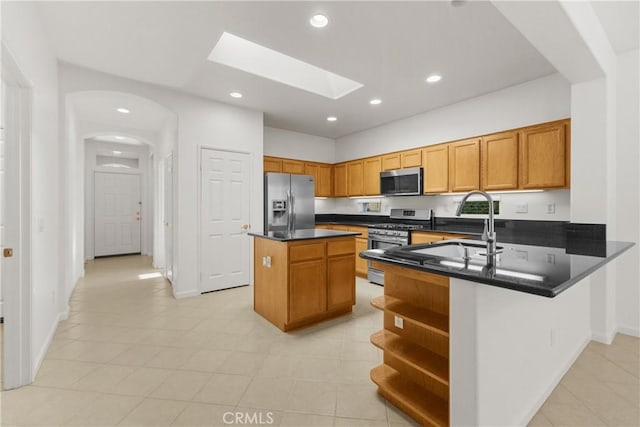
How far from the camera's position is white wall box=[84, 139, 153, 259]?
6.53 m

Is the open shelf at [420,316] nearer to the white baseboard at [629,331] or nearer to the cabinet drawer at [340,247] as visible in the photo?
the cabinet drawer at [340,247]

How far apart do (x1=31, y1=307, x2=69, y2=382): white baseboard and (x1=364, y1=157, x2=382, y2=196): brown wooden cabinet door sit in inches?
178

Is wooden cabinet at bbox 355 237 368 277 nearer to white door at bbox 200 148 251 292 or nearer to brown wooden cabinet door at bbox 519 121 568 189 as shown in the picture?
white door at bbox 200 148 251 292

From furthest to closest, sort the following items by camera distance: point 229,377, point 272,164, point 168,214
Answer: point 272,164 < point 168,214 < point 229,377

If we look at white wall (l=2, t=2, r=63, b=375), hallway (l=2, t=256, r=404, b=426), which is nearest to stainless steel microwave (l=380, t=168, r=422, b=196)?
hallway (l=2, t=256, r=404, b=426)

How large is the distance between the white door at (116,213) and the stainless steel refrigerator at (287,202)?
4.50m

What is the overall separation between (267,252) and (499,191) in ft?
9.84

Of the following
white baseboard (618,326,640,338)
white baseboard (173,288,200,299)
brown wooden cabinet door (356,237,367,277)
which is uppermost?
brown wooden cabinet door (356,237,367,277)

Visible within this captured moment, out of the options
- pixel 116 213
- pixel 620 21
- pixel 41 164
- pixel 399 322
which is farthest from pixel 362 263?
pixel 116 213

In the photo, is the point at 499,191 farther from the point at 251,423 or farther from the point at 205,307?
the point at 205,307

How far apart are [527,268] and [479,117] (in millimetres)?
3249

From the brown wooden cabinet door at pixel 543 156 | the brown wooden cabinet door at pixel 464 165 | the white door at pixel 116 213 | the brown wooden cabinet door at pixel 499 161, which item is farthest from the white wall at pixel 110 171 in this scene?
the brown wooden cabinet door at pixel 543 156

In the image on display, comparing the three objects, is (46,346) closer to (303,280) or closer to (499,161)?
(303,280)

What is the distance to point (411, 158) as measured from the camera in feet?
15.1
